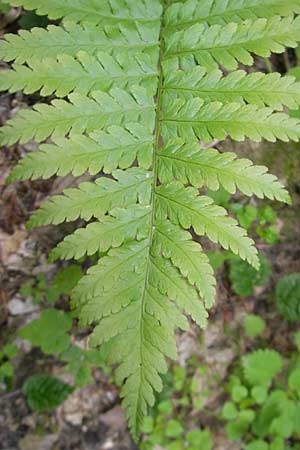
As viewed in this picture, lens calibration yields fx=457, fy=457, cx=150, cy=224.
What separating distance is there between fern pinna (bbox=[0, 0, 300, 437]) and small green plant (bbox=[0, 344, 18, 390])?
170 centimetres

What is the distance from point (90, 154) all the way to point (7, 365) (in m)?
2.09

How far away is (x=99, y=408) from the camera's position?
342 centimetres

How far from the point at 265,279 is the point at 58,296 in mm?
1477

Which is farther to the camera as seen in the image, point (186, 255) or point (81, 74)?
point (81, 74)

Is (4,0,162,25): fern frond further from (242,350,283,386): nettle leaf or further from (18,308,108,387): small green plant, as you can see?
(242,350,283,386): nettle leaf

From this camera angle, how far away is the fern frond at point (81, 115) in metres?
1.85

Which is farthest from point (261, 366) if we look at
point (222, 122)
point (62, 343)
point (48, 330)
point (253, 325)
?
point (222, 122)

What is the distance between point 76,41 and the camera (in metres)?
1.98

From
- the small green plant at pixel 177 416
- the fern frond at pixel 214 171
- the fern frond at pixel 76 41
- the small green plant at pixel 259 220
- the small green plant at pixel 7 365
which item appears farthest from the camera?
the small green plant at pixel 177 416

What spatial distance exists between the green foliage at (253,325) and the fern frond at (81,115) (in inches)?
80.3

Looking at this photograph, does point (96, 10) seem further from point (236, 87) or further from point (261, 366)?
point (261, 366)

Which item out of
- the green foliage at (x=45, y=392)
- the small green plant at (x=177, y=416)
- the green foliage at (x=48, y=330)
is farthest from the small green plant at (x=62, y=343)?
the small green plant at (x=177, y=416)

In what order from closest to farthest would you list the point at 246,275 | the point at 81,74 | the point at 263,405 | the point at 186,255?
the point at 186,255 < the point at 81,74 < the point at 246,275 < the point at 263,405

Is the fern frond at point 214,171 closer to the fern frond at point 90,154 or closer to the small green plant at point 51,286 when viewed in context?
the fern frond at point 90,154
